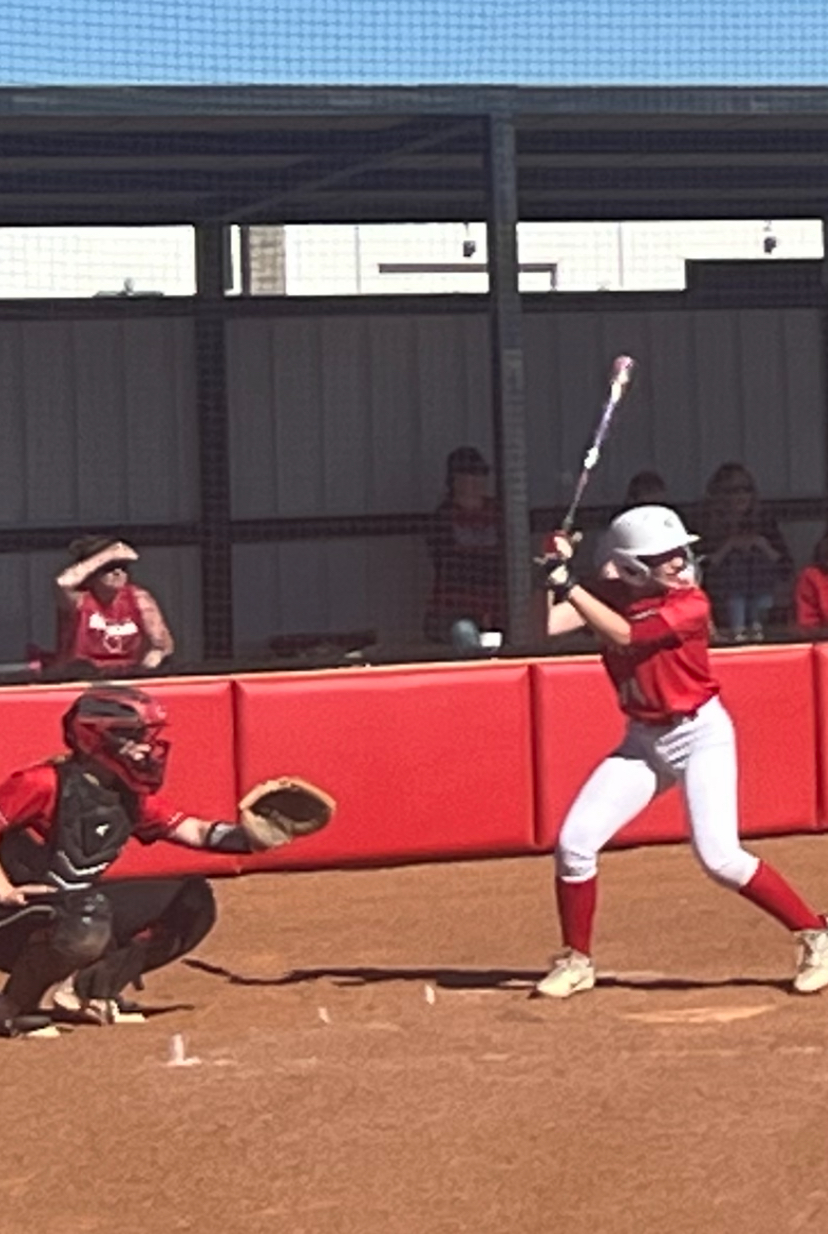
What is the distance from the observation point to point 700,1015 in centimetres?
880

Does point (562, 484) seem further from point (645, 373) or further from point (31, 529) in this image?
point (31, 529)

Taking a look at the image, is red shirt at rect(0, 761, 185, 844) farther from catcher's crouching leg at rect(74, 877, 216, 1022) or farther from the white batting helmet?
the white batting helmet

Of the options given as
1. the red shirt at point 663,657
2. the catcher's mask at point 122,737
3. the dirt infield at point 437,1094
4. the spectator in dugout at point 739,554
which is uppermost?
the spectator in dugout at point 739,554

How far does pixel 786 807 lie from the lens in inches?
521

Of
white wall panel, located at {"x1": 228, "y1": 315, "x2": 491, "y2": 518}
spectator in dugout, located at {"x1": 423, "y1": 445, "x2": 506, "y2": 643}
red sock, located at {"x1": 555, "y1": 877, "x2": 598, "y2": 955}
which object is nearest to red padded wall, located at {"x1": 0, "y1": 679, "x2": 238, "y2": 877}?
spectator in dugout, located at {"x1": 423, "y1": 445, "x2": 506, "y2": 643}

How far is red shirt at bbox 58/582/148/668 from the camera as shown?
12664 mm

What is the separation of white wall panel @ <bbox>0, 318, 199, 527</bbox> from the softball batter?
6.35m

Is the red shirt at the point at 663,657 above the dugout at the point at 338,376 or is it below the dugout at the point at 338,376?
below

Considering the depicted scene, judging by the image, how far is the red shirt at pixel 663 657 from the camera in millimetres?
9125

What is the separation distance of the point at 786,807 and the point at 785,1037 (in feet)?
16.1

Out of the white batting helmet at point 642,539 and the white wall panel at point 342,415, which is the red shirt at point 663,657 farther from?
the white wall panel at point 342,415

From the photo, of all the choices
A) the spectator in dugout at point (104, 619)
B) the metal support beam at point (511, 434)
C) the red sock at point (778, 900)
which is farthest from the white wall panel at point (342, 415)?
the red sock at point (778, 900)

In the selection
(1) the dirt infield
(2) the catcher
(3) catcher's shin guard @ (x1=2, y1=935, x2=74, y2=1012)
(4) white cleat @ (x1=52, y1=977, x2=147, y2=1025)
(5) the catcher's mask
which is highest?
(5) the catcher's mask

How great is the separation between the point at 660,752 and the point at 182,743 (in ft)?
11.9
